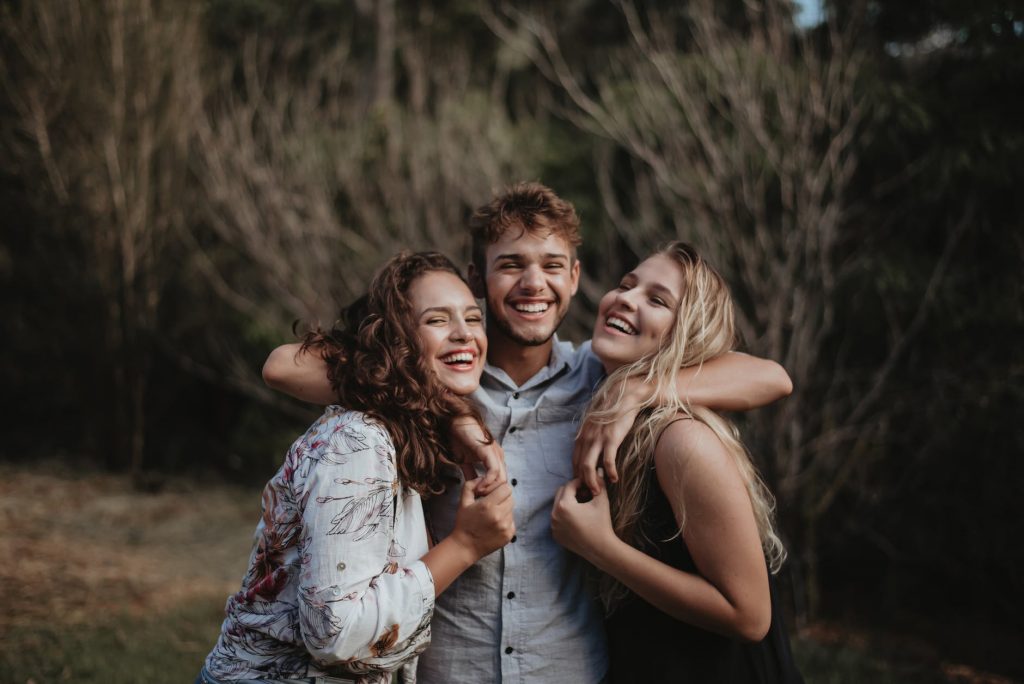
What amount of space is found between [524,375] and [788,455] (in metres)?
3.53

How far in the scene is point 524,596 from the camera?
2.20 m

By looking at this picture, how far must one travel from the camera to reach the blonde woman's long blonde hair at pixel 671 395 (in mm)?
2135

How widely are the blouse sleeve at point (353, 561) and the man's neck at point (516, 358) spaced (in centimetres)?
75

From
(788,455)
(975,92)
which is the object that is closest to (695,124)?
(975,92)

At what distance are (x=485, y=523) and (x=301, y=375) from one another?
64 centimetres

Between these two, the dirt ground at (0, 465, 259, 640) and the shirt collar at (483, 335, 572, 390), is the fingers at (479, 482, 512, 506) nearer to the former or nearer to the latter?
the shirt collar at (483, 335, 572, 390)

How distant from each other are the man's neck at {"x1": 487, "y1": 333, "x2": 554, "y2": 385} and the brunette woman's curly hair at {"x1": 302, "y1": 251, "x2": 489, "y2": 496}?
378 millimetres

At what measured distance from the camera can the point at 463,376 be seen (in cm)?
217

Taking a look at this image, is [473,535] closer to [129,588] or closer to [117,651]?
[117,651]

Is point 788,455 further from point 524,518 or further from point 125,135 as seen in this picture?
point 125,135

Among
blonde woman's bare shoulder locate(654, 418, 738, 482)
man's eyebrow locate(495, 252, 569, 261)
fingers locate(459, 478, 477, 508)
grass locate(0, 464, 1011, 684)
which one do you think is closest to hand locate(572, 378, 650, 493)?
blonde woman's bare shoulder locate(654, 418, 738, 482)

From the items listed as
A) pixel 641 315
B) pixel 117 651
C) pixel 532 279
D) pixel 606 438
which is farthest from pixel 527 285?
pixel 117 651

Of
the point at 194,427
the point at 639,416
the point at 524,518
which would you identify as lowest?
the point at 194,427

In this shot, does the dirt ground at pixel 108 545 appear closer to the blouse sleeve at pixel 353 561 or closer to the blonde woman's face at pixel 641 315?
the blouse sleeve at pixel 353 561
